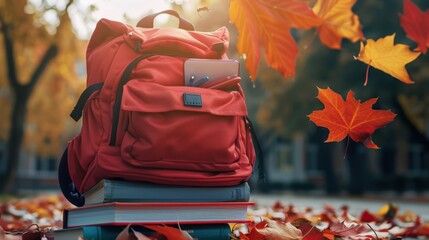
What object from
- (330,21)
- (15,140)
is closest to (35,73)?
(15,140)

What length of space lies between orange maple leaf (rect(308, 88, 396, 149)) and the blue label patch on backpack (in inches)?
15.8

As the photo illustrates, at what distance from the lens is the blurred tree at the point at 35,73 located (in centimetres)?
1321

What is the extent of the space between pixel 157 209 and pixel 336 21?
1.38 m

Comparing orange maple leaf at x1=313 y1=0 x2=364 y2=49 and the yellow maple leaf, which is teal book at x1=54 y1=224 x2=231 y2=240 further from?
orange maple leaf at x1=313 y1=0 x2=364 y2=49

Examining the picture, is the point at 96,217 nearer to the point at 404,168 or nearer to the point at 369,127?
the point at 369,127

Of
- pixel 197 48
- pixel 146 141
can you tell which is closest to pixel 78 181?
pixel 146 141

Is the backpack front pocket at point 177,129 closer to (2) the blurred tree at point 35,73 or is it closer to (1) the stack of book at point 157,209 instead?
(1) the stack of book at point 157,209

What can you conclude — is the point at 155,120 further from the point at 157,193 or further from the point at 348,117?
the point at 348,117

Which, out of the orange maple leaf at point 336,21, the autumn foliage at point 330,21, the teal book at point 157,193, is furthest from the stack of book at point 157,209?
the orange maple leaf at point 336,21

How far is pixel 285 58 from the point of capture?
3199 mm

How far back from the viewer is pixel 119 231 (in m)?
2.65

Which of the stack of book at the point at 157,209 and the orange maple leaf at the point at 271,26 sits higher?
the orange maple leaf at the point at 271,26

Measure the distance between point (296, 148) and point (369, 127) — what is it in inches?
1564

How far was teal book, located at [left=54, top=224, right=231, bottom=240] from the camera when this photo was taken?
2617 mm
